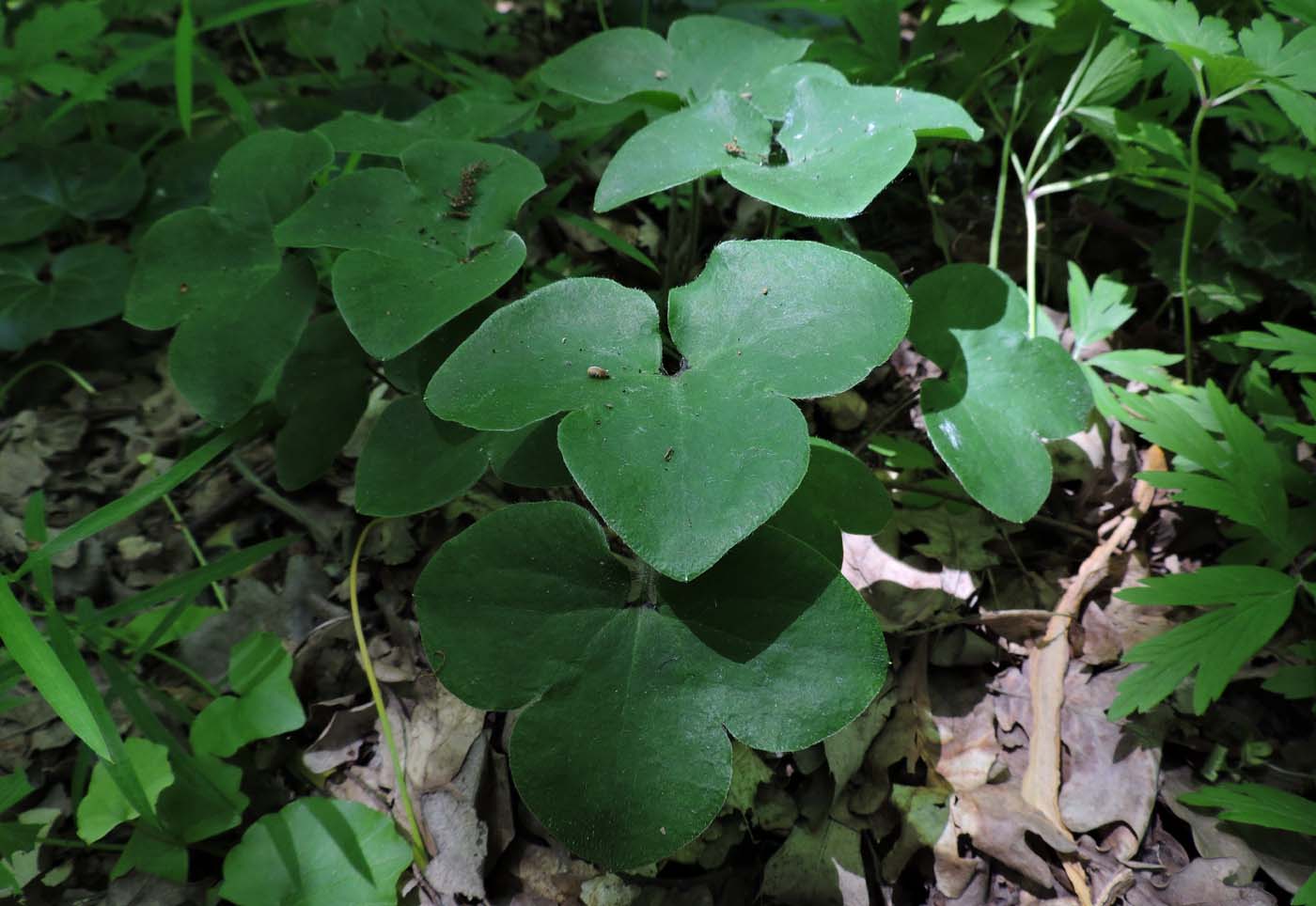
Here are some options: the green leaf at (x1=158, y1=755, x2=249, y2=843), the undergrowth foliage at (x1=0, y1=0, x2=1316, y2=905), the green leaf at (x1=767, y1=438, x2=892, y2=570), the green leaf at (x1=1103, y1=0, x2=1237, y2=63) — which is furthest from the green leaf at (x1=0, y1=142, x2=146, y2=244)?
the green leaf at (x1=1103, y1=0, x2=1237, y2=63)

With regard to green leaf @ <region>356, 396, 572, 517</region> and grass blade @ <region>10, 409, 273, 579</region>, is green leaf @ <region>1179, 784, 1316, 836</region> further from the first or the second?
grass blade @ <region>10, 409, 273, 579</region>

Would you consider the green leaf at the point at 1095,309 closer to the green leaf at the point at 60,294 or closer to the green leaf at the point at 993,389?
the green leaf at the point at 993,389

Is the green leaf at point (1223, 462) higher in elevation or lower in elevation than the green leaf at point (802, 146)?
lower

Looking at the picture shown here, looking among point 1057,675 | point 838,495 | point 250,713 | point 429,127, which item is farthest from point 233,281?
point 1057,675

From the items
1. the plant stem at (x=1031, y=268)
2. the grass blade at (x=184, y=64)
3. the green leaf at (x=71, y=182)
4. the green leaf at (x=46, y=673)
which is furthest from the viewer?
the green leaf at (x=71, y=182)

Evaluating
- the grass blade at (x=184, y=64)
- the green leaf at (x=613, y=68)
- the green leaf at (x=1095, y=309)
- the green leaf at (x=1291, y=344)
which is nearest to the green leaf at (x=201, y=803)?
the green leaf at (x=613, y=68)

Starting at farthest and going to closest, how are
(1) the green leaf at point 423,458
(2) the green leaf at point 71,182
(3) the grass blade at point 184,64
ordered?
(2) the green leaf at point 71,182 → (3) the grass blade at point 184,64 → (1) the green leaf at point 423,458

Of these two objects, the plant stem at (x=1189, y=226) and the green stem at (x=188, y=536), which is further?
the green stem at (x=188, y=536)
